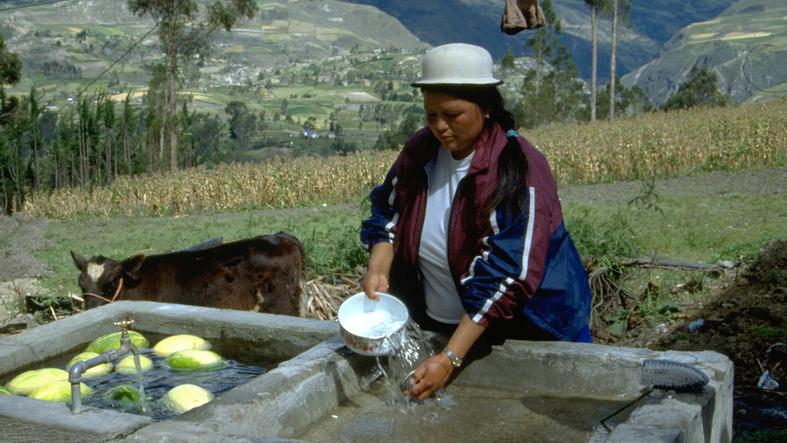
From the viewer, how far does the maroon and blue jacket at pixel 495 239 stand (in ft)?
11.1

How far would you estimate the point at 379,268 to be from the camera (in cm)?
384

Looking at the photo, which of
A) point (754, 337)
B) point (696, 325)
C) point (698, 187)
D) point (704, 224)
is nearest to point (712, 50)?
point (698, 187)

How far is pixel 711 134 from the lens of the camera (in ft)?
78.2

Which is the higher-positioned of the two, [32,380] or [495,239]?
[495,239]

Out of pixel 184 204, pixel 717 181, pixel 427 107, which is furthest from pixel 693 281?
pixel 184 204

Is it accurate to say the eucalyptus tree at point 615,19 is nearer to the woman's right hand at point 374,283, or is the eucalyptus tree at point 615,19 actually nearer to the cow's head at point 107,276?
the cow's head at point 107,276

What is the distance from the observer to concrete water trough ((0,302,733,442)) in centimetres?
313

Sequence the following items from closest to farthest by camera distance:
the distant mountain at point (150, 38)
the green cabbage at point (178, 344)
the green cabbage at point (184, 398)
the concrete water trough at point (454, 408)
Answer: the concrete water trough at point (454, 408)
the green cabbage at point (184, 398)
the green cabbage at point (178, 344)
the distant mountain at point (150, 38)

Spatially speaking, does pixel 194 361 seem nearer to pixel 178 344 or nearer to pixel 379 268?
pixel 178 344

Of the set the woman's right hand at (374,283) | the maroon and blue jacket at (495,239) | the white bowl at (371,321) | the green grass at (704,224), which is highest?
the maroon and blue jacket at (495,239)

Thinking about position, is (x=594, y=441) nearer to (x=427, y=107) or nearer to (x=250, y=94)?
(x=427, y=107)

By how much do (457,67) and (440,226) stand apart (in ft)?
2.12

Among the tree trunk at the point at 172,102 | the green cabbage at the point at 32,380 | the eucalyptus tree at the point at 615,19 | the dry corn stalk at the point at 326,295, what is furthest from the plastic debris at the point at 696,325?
the eucalyptus tree at the point at 615,19

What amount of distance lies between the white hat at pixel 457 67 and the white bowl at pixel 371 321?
2.94 feet
